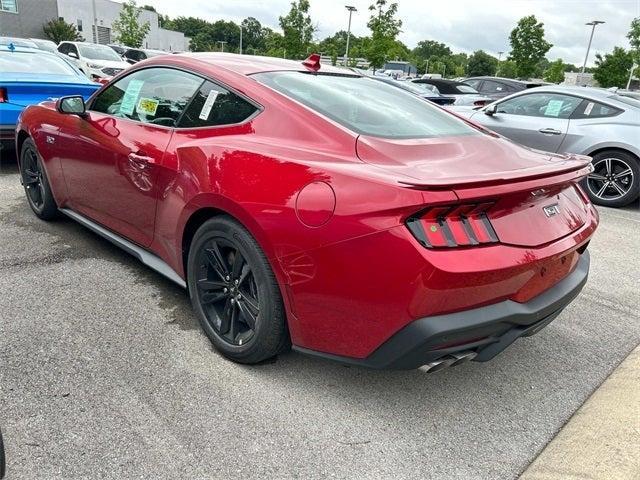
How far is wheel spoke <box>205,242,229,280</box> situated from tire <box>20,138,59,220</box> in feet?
7.51

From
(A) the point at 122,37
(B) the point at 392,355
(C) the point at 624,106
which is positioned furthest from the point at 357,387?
(A) the point at 122,37

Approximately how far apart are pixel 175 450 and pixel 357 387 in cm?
91

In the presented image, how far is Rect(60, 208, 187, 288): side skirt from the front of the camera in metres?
3.01

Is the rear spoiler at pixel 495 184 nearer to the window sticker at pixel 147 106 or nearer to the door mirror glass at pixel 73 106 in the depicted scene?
the window sticker at pixel 147 106

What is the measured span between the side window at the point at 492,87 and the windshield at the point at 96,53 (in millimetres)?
12126

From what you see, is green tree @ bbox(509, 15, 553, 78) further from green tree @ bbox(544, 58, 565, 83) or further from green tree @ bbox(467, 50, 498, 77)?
green tree @ bbox(467, 50, 498, 77)

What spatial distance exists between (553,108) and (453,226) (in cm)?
649

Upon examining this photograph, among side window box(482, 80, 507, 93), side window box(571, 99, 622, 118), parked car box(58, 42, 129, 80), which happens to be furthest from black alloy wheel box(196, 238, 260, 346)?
parked car box(58, 42, 129, 80)

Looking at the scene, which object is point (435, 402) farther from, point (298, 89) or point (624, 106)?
point (624, 106)

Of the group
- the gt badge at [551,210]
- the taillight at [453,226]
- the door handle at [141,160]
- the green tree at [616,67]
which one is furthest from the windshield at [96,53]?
the green tree at [616,67]

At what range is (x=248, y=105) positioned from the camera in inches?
104

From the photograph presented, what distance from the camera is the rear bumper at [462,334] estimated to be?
75.8 inches

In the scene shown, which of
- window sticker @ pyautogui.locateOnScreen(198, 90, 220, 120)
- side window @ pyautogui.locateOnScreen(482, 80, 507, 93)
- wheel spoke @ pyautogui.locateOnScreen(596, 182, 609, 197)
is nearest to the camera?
window sticker @ pyautogui.locateOnScreen(198, 90, 220, 120)

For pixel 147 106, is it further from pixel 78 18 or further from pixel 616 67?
pixel 78 18
